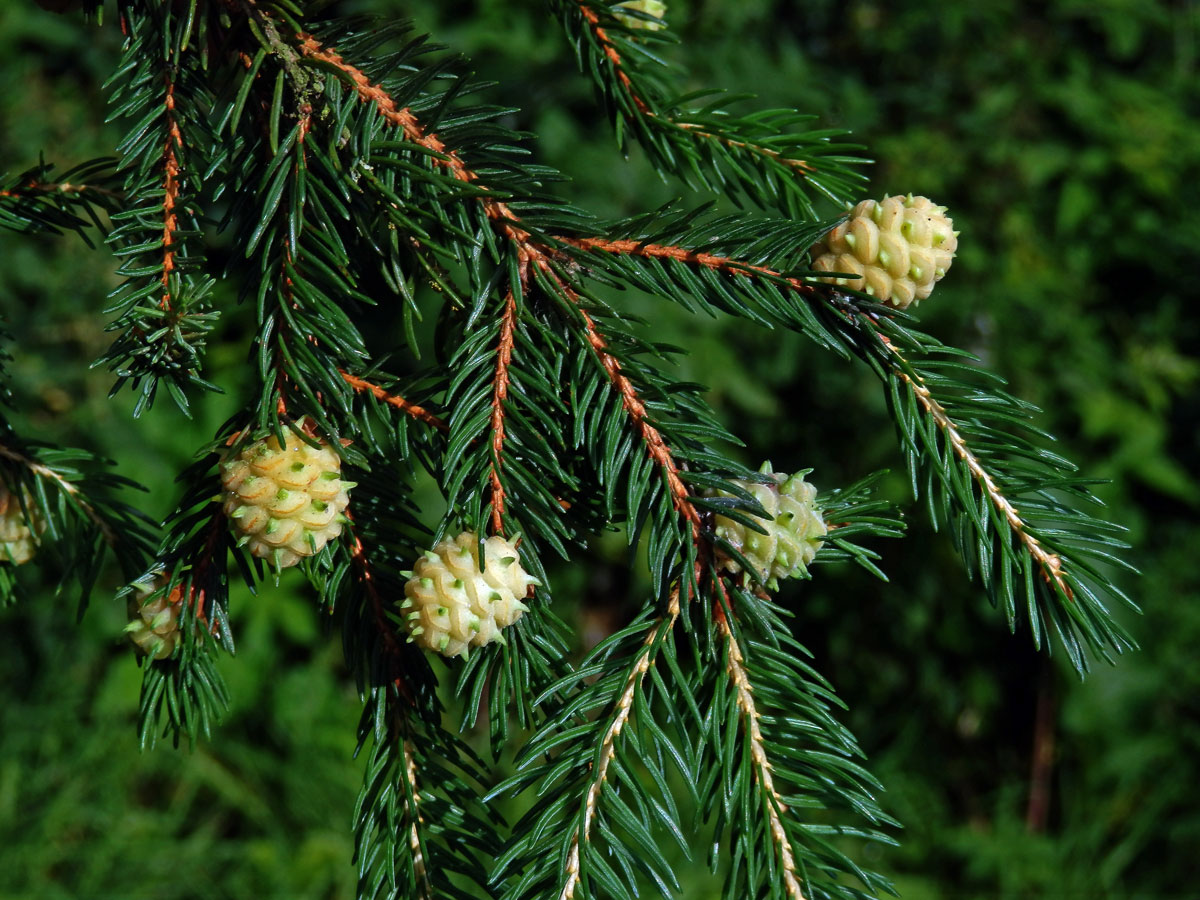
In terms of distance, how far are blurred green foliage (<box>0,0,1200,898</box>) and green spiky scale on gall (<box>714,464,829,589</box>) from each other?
4.26 feet

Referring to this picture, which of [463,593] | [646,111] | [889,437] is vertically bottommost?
[889,437]

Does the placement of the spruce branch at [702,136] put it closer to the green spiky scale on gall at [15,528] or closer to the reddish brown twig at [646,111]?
the reddish brown twig at [646,111]

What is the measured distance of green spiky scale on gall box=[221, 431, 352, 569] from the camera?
0.46 m

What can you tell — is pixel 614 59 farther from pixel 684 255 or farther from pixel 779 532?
pixel 779 532

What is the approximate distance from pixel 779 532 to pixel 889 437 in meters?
1.59

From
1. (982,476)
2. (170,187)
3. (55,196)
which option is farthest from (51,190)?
(982,476)

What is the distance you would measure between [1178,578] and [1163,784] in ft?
1.36

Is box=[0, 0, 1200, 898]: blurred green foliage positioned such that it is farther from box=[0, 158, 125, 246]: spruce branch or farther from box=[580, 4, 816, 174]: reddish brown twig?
box=[0, 158, 125, 246]: spruce branch

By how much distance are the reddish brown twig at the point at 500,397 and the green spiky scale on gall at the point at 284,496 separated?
70 mm

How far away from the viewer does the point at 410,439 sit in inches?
22.0

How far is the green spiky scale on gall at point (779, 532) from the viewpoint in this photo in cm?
49

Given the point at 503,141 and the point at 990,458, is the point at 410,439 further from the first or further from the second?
the point at 990,458

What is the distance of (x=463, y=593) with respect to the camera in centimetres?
45

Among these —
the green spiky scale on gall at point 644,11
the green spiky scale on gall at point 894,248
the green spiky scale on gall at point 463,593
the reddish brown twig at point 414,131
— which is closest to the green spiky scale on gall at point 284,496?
the green spiky scale on gall at point 463,593
